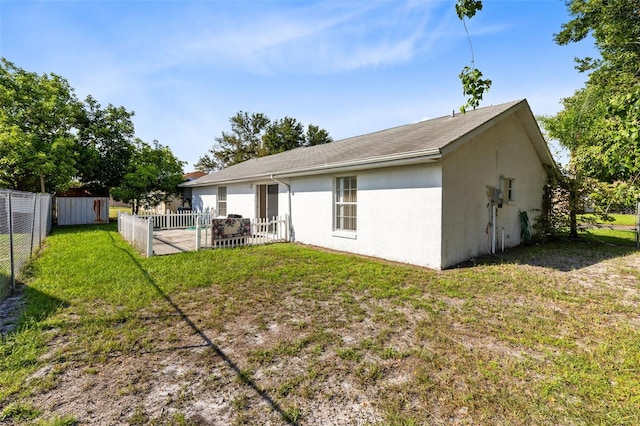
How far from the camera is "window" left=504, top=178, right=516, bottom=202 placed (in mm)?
9773

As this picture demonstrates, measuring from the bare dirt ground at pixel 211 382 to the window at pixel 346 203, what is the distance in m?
5.37

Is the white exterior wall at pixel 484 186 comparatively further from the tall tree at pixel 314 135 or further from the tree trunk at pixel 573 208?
the tall tree at pixel 314 135

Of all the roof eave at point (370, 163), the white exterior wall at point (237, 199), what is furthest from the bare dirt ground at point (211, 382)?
the white exterior wall at point (237, 199)

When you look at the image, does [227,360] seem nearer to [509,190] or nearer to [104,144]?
[509,190]

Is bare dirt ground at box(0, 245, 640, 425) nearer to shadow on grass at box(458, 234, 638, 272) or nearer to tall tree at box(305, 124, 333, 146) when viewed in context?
shadow on grass at box(458, 234, 638, 272)

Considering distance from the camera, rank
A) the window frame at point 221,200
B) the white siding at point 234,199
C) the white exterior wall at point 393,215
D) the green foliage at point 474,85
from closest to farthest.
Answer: the green foliage at point 474,85 → the white exterior wall at point 393,215 → the white siding at point 234,199 → the window frame at point 221,200

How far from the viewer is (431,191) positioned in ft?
23.6

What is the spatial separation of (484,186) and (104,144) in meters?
24.6

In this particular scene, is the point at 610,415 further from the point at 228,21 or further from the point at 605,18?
the point at 605,18

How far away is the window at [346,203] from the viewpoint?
923 cm

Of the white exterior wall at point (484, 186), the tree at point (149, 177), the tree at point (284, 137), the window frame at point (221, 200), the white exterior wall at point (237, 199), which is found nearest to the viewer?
the white exterior wall at point (484, 186)

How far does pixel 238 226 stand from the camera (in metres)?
10.4

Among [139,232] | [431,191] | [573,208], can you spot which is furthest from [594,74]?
[139,232]

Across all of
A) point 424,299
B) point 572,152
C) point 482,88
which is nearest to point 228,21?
point 482,88
